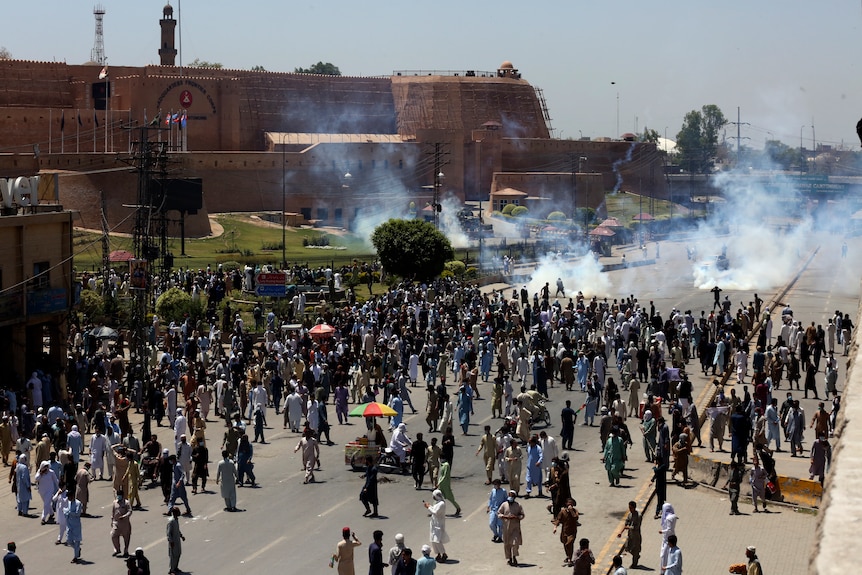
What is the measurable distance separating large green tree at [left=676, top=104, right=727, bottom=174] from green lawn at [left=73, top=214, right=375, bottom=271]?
68687 millimetres

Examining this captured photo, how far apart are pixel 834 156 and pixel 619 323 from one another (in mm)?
123070

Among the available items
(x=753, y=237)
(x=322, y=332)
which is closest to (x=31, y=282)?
(x=322, y=332)

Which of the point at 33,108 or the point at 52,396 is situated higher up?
the point at 33,108

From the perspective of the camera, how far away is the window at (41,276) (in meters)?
24.1

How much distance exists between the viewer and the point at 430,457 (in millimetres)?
16328

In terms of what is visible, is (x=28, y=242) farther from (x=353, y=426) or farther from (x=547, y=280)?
(x=547, y=280)

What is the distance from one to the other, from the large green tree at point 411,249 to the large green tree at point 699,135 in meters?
81.8

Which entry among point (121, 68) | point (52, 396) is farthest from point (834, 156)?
point (52, 396)

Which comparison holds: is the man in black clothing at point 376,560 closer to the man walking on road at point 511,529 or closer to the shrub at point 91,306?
the man walking on road at point 511,529

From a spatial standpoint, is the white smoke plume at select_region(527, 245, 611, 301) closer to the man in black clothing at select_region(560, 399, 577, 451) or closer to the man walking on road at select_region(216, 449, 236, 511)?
the man in black clothing at select_region(560, 399, 577, 451)

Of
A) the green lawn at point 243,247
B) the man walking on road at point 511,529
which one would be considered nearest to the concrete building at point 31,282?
the man walking on road at point 511,529

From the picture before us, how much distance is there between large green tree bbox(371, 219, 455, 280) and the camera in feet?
138

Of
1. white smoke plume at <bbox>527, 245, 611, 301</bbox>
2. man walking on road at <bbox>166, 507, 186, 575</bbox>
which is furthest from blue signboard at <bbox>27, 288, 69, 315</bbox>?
white smoke plume at <bbox>527, 245, 611, 301</bbox>

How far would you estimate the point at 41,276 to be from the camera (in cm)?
2442
